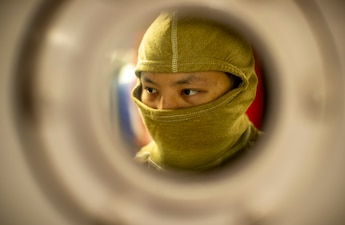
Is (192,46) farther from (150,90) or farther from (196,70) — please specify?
(150,90)

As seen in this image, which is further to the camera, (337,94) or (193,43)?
(193,43)

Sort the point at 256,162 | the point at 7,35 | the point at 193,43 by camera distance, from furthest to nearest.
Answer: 1. the point at 193,43
2. the point at 256,162
3. the point at 7,35

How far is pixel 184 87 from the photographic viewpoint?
2.59 feet

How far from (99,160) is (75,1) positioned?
6.5 inches

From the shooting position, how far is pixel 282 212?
39 centimetres

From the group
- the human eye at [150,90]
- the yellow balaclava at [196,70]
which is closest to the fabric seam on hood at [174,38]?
the yellow balaclava at [196,70]

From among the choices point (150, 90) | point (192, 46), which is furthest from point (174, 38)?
point (150, 90)

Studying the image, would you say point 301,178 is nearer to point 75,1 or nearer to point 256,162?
point 256,162

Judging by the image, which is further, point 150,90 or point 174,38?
point 150,90

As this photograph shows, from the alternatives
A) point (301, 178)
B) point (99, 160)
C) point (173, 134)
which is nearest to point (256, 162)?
point (301, 178)

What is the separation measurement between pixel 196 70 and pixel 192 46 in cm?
5

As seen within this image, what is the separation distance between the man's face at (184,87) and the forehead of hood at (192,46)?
3 centimetres

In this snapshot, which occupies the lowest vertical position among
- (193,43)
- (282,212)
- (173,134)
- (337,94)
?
(282,212)

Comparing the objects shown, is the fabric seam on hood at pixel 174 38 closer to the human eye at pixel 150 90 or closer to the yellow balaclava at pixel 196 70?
the yellow balaclava at pixel 196 70
